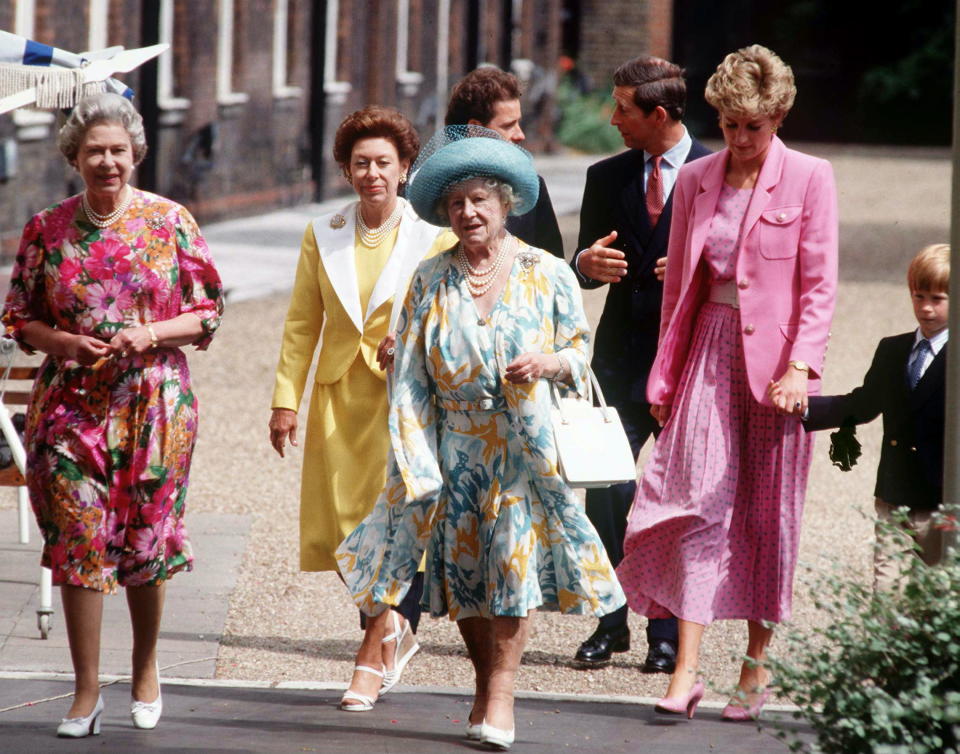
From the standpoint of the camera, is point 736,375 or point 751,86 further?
point 736,375

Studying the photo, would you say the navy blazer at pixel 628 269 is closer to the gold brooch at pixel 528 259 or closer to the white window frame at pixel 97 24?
the gold brooch at pixel 528 259

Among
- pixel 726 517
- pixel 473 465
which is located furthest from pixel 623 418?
pixel 473 465

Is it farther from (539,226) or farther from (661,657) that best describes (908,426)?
(539,226)

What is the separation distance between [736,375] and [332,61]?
21780mm

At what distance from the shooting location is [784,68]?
5145mm

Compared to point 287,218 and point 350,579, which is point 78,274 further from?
point 287,218

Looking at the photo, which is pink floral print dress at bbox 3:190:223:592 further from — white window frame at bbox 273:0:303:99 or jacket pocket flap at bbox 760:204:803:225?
white window frame at bbox 273:0:303:99

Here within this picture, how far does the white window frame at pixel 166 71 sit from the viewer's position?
2030cm

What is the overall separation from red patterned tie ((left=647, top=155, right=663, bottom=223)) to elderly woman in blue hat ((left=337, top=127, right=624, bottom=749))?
1.15 metres

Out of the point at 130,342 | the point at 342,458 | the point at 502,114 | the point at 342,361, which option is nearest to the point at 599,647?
the point at 342,458

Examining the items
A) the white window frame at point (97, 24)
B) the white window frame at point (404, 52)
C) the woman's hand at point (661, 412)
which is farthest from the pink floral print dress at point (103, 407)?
the white window frame at point (404, 52)

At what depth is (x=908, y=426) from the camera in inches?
208

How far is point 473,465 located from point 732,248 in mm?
1102

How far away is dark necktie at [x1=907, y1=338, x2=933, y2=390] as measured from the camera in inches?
209
